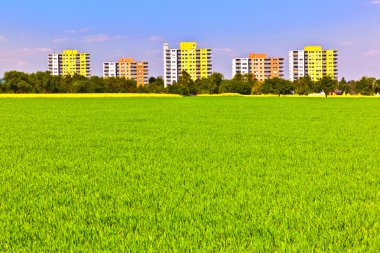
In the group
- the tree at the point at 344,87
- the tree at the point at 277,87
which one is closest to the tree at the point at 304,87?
the tree at the point at 277,87

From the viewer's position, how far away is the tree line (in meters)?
114

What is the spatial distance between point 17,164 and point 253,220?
21.6ft

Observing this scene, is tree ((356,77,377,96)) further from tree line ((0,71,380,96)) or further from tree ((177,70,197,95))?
tree ((177,70,197,95))

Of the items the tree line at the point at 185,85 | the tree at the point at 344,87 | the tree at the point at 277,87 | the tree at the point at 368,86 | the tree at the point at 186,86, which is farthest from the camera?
the tree at the point at 344,87

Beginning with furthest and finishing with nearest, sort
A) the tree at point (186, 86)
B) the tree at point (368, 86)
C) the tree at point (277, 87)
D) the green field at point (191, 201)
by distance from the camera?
the tree at point (368, 86), the tree at point (186, 86), the tree at point (277, 87), the green field at point (191, 201)

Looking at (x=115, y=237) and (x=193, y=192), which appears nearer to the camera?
(x=115, y=237)

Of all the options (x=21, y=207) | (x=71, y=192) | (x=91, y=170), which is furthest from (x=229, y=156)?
(x=21, y=207)

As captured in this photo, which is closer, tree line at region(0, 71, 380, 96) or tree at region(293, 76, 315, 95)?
tree line at region(0, 71, 380, 96)

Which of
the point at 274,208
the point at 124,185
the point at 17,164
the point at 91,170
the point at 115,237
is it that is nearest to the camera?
the point at 115,237

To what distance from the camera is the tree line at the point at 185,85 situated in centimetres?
11399

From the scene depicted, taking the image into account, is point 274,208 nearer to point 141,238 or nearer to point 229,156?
point 141,238

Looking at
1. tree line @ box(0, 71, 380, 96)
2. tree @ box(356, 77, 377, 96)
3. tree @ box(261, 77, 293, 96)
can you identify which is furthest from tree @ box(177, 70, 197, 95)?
tree @ box(356, 77, 377, 96)

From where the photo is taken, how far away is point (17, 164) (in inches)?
372

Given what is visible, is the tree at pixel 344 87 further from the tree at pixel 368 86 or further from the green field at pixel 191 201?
the green field at pixel 191 201
